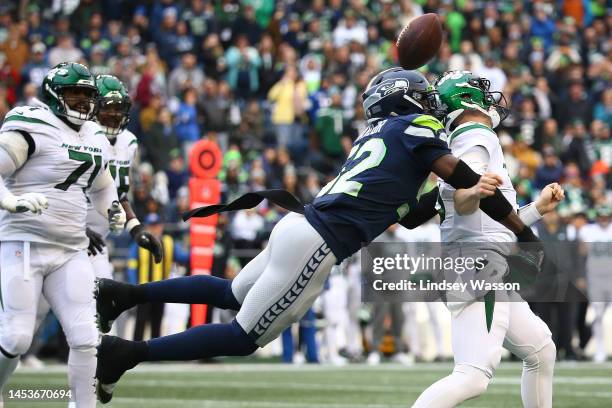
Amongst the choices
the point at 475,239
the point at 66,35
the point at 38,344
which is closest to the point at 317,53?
the point at 66,35

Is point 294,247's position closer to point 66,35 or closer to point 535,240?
point 535,240

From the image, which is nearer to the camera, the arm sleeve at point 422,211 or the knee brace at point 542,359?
the knee brace at point 542,359

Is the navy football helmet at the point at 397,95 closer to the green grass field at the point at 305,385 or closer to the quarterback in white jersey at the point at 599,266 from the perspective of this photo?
the green grass field at the point at 305,385

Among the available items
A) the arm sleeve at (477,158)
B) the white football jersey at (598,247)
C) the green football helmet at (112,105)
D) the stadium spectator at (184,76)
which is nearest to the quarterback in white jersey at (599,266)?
the white football jersey at (598,247)

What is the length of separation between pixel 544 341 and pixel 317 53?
1309cm

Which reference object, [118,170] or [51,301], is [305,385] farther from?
[51,301]

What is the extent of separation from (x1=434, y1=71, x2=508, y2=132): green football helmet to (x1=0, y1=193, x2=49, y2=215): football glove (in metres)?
2.05

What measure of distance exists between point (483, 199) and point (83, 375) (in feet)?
7.78

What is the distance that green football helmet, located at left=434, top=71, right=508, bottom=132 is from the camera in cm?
617

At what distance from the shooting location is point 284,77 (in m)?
17.8

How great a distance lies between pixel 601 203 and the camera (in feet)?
50.0

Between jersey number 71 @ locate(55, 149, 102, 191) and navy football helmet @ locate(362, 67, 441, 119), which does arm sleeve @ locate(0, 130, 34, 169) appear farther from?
navy football helmet @ locate(362, 67, 441, 119)

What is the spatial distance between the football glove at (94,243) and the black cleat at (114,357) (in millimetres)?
1967

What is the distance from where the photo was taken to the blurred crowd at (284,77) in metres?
16.0
